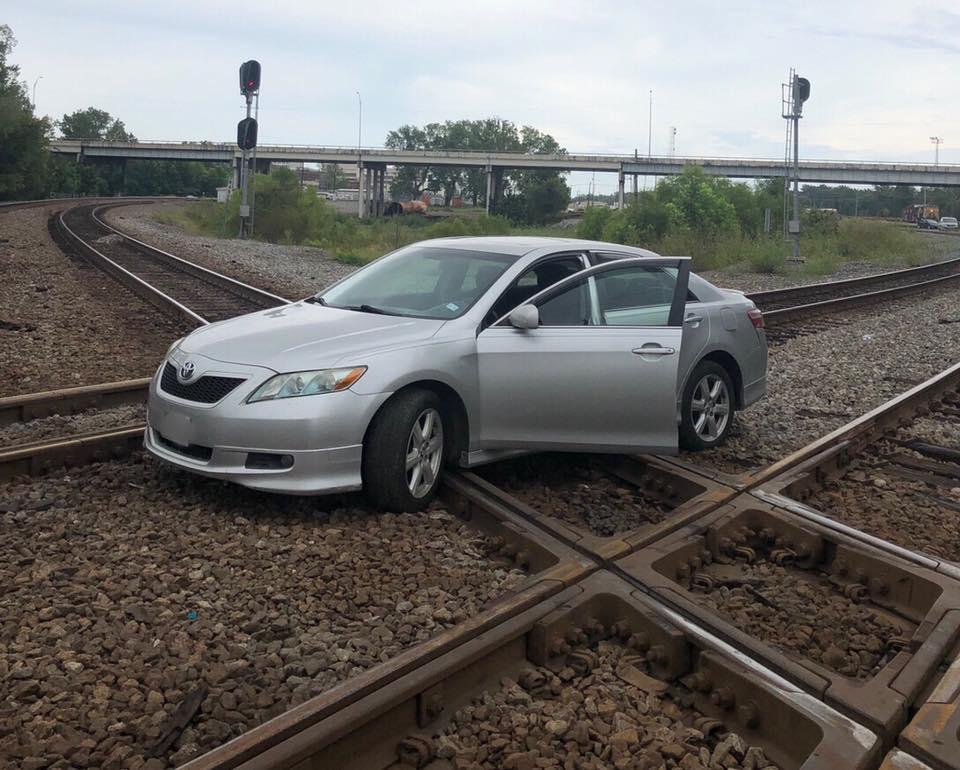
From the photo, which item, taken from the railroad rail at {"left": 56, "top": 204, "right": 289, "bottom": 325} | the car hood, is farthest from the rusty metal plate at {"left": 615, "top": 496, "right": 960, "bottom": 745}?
the railroad rail at {"left": 56, "top": 204, "right": 289, "bottom": 325}

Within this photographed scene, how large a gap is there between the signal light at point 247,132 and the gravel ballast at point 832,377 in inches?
753

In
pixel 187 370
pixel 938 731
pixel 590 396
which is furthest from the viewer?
pixel 590 396

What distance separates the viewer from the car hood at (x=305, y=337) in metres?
5.12

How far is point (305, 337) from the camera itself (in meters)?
5.41

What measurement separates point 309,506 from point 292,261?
19.4 metres

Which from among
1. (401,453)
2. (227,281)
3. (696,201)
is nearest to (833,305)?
(227,281)

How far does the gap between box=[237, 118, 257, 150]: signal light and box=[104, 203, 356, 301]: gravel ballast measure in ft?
10.0

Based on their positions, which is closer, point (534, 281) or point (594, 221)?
point (534, 281)

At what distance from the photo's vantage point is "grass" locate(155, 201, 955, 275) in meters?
27.7

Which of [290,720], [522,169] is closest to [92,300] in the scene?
[290,720]

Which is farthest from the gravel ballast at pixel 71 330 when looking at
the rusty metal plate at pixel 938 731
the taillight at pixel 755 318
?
the rusty metal plate at pixel 938 731

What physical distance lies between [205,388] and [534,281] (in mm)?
2202

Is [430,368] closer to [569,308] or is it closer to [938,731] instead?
[569,308]

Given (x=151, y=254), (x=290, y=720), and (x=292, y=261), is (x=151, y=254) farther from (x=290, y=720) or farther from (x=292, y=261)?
(x=290, y=720)
